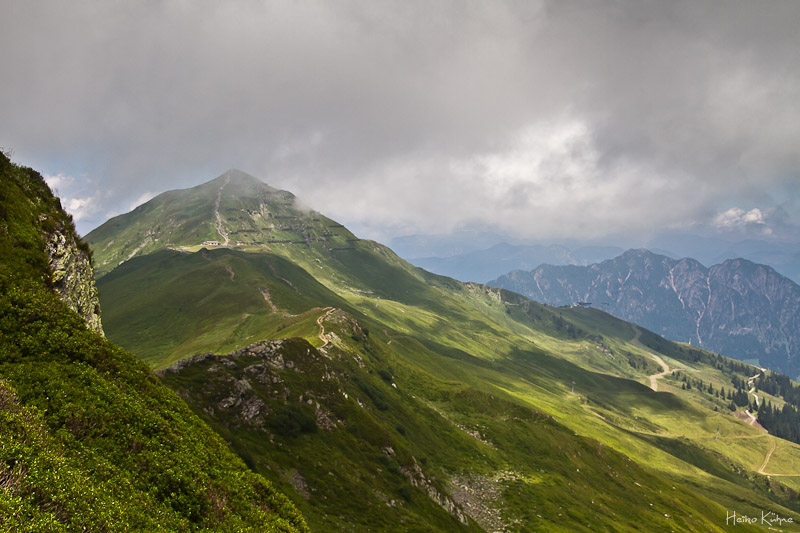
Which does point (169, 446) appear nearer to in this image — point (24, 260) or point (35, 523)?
point (35, 523)

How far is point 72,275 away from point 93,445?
4076 cm

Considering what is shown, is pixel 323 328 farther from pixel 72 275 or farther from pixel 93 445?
pixel 93 445

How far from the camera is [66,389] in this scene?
2616cm

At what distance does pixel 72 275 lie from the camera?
53219mm

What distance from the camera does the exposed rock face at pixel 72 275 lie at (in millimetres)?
47719

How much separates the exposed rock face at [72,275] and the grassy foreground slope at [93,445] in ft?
24.5

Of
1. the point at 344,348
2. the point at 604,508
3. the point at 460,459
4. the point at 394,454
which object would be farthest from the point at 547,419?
the point at 394,454

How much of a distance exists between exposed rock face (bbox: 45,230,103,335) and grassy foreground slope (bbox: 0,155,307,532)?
24.5 ft

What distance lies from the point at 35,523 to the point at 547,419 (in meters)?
179

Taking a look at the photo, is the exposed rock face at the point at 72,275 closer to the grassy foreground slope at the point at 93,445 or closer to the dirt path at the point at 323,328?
the grassy foreground slope at the point at 93,445

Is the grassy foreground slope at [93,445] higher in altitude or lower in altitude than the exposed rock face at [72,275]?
lower

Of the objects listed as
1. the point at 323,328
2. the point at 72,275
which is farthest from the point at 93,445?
the point at 323,328

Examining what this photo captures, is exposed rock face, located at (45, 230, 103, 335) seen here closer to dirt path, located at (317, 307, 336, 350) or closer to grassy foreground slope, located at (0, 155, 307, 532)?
grassy foreground slope, located at (0, 155, 307, 532)

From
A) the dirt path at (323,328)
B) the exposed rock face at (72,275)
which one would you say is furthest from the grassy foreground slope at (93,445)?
the dirt path at (323,328)
